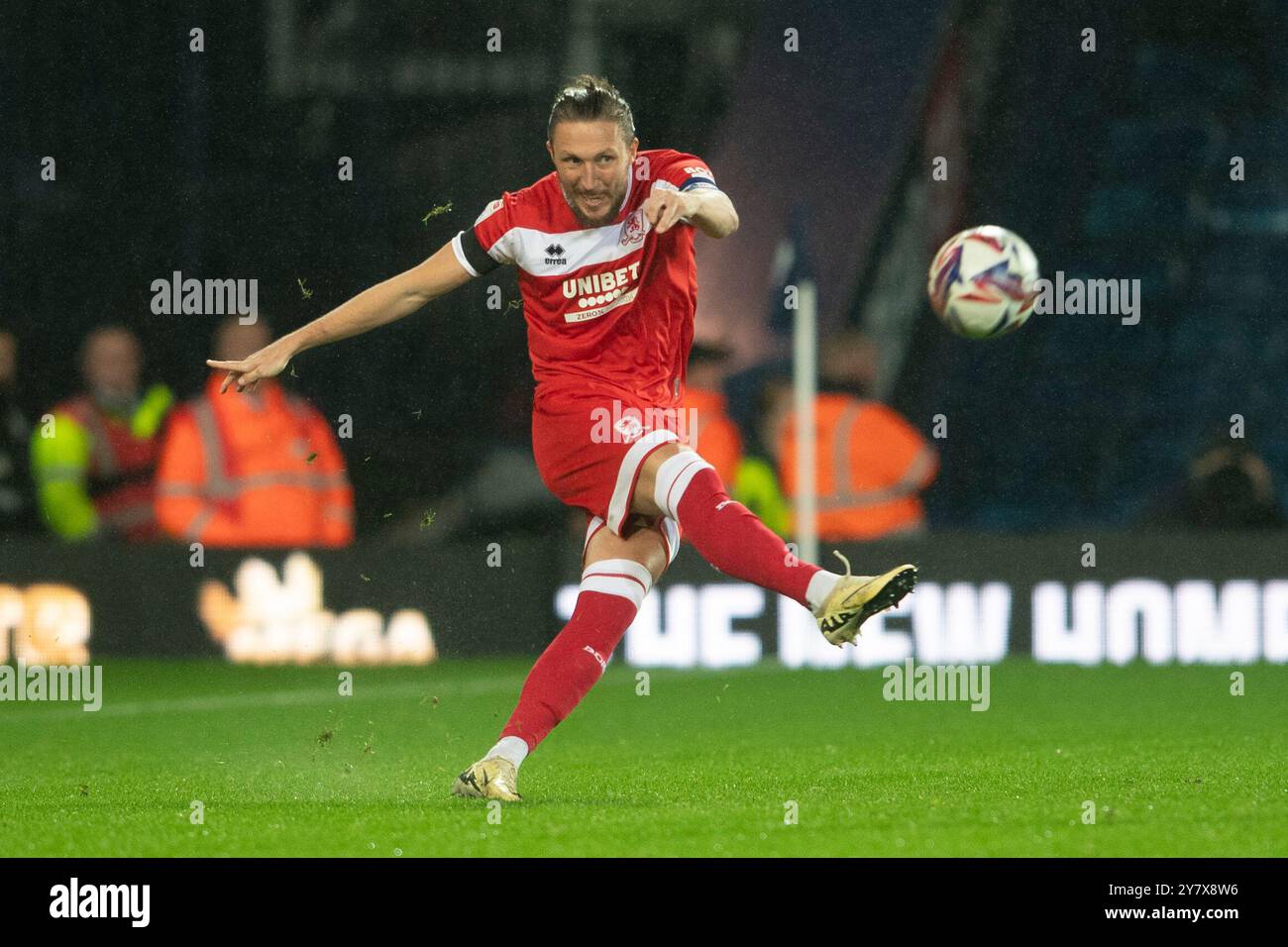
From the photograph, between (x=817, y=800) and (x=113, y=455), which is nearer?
(x=817, y=800)

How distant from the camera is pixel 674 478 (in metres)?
5.77

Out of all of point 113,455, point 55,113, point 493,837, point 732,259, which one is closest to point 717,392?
point 732,259

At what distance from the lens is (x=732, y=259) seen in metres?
13.8

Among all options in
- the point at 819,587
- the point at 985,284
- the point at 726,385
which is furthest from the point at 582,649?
the point at 726,385

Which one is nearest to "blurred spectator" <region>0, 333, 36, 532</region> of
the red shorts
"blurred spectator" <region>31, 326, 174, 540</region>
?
"blurred spectator" <region>31, 326, 174, 540</region>

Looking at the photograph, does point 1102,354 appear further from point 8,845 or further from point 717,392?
point 8,845

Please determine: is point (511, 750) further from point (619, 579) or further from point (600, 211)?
point (600, 211)

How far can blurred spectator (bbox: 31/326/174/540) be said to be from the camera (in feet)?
37.4

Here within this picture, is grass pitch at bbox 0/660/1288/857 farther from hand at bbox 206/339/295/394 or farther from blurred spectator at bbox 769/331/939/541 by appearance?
blurred spectator at bbox 769/331/939/541

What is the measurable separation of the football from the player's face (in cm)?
126

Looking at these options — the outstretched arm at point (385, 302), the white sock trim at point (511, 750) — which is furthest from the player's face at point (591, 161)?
the white sock trim at point (511, 750)

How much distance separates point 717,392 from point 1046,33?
567 cm

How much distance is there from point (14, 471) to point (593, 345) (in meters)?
6.23

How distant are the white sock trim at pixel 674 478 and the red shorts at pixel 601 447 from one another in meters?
0.08
